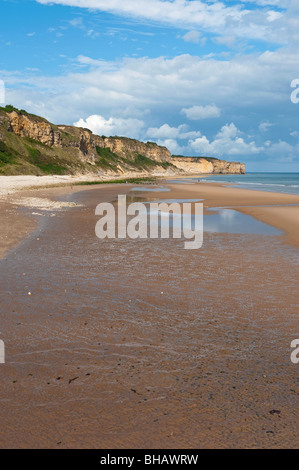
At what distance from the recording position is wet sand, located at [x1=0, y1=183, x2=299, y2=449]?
158 inches

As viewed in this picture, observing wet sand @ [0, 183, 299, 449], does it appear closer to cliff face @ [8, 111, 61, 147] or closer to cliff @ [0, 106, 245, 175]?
cliff @ [0, 106, 245, 175]

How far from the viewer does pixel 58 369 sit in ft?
17.4

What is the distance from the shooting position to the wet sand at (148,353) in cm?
402

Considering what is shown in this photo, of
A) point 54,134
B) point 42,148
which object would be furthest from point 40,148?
point 54,134

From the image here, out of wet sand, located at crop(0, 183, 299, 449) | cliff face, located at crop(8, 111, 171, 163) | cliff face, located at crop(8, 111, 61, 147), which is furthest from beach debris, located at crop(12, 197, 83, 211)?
cliff face, located at crop(8, 111, 171, 163)

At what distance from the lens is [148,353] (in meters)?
5.84

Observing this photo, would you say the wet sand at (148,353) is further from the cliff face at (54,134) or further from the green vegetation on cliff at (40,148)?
the cliff face at (54,134)

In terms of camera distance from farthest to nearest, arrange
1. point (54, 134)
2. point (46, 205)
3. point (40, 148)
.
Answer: point (54, 134)
point (40, 148)
point (46, 205)

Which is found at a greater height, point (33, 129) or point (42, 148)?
point (33, 129)

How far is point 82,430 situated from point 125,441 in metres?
0.49

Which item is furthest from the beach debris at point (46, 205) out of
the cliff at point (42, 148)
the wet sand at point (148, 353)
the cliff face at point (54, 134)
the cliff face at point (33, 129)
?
the cliff face at point (54, 134)

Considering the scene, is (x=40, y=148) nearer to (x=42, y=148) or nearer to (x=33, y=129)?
(x=42, y=148)
